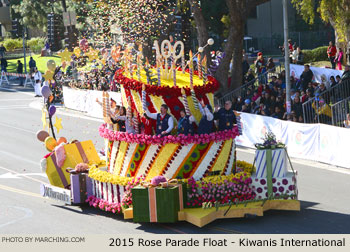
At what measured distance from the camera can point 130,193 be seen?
53.1ft

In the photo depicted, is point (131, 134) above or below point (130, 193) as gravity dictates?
above

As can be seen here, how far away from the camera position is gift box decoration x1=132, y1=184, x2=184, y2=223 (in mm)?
15367

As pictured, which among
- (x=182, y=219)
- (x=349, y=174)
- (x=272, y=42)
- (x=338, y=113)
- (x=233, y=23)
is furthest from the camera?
(x=272, y=42)

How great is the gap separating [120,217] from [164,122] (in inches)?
107

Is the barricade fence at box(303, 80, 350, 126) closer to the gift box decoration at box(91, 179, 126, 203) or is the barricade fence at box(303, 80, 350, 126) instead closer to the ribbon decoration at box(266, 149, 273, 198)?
the ribbon decoration at box(266, 149, 273, 198)

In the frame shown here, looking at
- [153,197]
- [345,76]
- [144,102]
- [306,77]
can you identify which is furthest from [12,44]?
[153,197]

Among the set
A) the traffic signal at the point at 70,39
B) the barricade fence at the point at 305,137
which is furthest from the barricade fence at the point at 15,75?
the barricade fence at the point at 305,137

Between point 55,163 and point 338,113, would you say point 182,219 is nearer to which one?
point 55,163

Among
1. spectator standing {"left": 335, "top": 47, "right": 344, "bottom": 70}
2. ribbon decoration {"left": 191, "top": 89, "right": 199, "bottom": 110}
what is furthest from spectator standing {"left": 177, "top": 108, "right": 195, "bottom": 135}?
spectator standing {"left": 335, "top": 47, "right": 344, "bottom": 70}

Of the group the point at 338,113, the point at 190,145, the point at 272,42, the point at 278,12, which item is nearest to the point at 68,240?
the point at 190,145

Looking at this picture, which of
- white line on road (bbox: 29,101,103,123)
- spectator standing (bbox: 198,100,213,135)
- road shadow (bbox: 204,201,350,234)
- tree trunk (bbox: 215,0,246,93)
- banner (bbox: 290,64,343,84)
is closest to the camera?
road shadow (bbox: 204,201,350,234)

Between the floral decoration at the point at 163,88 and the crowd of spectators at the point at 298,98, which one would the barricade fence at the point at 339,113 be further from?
the floral decoration at the point at 163,88

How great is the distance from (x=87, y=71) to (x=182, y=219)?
18045 millimetres

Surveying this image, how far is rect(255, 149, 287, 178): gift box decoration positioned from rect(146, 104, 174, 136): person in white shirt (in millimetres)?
2359
